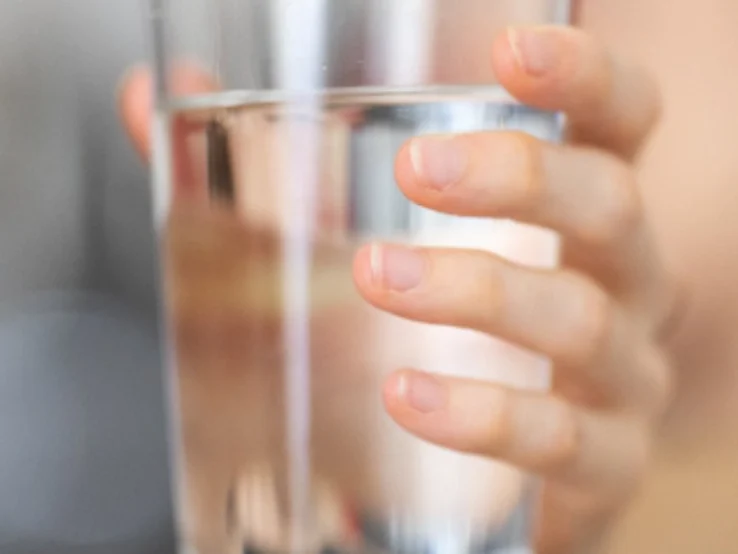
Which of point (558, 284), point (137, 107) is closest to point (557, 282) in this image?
point (558, 284)

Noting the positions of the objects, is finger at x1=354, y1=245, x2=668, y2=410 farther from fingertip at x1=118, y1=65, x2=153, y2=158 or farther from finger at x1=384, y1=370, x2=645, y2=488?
fingertip at x1=118, y1=65, x2=153, y2=158

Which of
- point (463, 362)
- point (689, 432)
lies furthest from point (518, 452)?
point (689, 432)

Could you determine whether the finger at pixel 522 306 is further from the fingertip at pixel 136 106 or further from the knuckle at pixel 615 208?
the fingertip at pixel 136 106

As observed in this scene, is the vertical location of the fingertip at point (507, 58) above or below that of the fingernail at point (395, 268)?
above

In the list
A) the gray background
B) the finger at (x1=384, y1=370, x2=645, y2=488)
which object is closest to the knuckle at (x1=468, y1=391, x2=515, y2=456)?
the finger at (x1=384, y1=370, x2=645, y2=488)

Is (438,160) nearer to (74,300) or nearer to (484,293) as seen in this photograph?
(484,293)

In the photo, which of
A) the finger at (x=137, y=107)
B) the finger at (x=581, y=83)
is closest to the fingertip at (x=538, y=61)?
the finger at (x=581, y=83)
